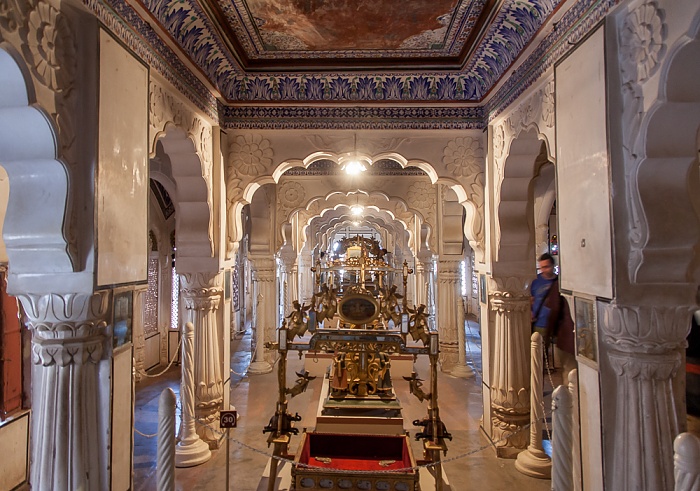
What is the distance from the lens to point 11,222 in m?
2.58

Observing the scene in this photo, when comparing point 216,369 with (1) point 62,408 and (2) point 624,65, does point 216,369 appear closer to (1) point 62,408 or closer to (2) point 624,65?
(1) point 62,408

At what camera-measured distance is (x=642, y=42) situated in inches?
94.0

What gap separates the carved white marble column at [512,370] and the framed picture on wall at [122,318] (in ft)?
12.0

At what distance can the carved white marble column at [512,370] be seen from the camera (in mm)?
5008

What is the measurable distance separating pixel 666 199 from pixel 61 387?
3.50 m

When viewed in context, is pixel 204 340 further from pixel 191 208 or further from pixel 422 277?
pixel 422 277

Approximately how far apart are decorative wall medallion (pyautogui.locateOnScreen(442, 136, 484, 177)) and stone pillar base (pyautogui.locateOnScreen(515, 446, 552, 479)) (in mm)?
3071

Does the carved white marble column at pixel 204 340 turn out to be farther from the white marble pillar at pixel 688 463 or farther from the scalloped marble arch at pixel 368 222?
the scalloped marble arch at pixel 368 222

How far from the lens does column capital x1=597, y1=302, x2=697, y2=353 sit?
8.10ft

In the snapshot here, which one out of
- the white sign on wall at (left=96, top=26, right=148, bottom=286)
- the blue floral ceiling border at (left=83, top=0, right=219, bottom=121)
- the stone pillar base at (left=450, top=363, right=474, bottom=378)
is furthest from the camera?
the stone pillar base at (left=450, top=363, right=474, bottom=378)

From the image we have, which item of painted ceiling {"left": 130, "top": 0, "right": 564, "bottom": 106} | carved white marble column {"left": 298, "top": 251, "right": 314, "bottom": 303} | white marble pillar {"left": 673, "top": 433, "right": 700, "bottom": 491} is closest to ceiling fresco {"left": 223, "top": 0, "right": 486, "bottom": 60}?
painted ceiling {"left": 130, "top": 0, "right": 564, "bottom": 106}

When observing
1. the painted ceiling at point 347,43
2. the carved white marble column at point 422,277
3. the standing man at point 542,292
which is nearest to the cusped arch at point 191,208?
the painted ceiling at point 347,43

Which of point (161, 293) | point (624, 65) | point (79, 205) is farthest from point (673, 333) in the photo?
point (161, 293)

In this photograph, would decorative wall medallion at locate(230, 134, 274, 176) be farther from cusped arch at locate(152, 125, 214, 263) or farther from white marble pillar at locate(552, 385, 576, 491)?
white marble pillar at locate(552, 385, 576, 491)
